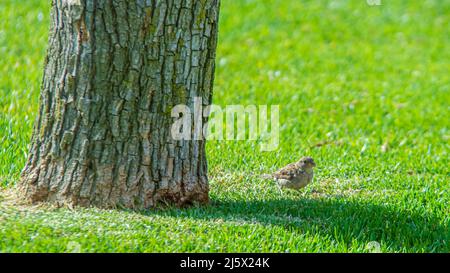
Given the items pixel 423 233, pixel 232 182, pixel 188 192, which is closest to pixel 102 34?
pixel 188 192

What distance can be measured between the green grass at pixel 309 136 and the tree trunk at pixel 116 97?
19cm

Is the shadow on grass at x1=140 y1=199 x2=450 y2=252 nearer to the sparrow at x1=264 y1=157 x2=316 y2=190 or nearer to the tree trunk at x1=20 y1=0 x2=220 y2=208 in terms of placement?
the sparrow at x1=264 y1=157 x2=316 y2=190

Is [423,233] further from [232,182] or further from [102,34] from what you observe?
[102,34]

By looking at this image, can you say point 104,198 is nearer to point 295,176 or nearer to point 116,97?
point 116,97

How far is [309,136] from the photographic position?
26.0ft

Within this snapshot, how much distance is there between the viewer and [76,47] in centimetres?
509

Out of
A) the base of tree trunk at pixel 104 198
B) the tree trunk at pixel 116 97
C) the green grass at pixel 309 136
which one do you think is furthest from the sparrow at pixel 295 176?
the tree trunk at pixel 116 97

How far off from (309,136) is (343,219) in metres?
2.43

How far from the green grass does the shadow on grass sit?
14 mm

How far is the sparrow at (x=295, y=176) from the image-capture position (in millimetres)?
6043

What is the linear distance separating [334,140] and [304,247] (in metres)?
3.00

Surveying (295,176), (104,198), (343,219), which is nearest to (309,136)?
(295,176)

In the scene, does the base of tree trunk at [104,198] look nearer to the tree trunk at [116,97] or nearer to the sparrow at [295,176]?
the tree trunk at [116,97]
